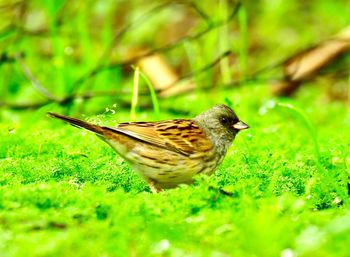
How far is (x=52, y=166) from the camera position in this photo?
3469 mm

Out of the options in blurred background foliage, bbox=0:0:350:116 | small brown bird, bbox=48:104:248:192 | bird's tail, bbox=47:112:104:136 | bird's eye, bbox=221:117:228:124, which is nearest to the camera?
bird's tail, bbox=47:112:104:136

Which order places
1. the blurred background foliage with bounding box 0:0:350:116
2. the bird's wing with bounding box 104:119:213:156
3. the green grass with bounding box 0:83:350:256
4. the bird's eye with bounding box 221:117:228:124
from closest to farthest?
the green grass with bounding box 0:83:350:256
the bird's wing with bounding box 104:119:213:156
the bird's eye with bounding box 221:117:228:124
the blurred background foliage with bounding box 0:0:350:116

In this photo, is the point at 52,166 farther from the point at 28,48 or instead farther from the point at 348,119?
the point at 28,48

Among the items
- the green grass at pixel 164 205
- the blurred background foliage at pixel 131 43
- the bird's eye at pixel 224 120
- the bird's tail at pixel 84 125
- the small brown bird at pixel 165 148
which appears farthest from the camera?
the blurred background foliage at pixel 131 43

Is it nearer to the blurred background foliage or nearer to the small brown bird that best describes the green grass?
the small brown bird

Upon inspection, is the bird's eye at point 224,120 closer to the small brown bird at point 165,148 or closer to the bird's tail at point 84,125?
the small brown bird at point 165,148

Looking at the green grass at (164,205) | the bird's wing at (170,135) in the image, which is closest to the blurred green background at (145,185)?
the green grass at (164,205)

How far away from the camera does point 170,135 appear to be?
3.68 metres

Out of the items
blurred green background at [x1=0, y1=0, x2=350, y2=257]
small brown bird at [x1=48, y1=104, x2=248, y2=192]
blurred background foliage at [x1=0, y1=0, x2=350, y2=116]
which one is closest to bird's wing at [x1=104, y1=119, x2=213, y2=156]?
small brown bird at [x1=48, y1=104, x2=248, y2=192]

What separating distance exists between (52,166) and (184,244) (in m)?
1.16

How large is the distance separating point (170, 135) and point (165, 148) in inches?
3.6

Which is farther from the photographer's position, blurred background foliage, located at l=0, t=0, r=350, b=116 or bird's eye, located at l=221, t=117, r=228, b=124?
blurred background foliage, located at l=0, t=0, r=350, b=116

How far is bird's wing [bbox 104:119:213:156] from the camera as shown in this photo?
3566 mm

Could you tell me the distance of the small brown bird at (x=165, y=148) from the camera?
11.3 ft
